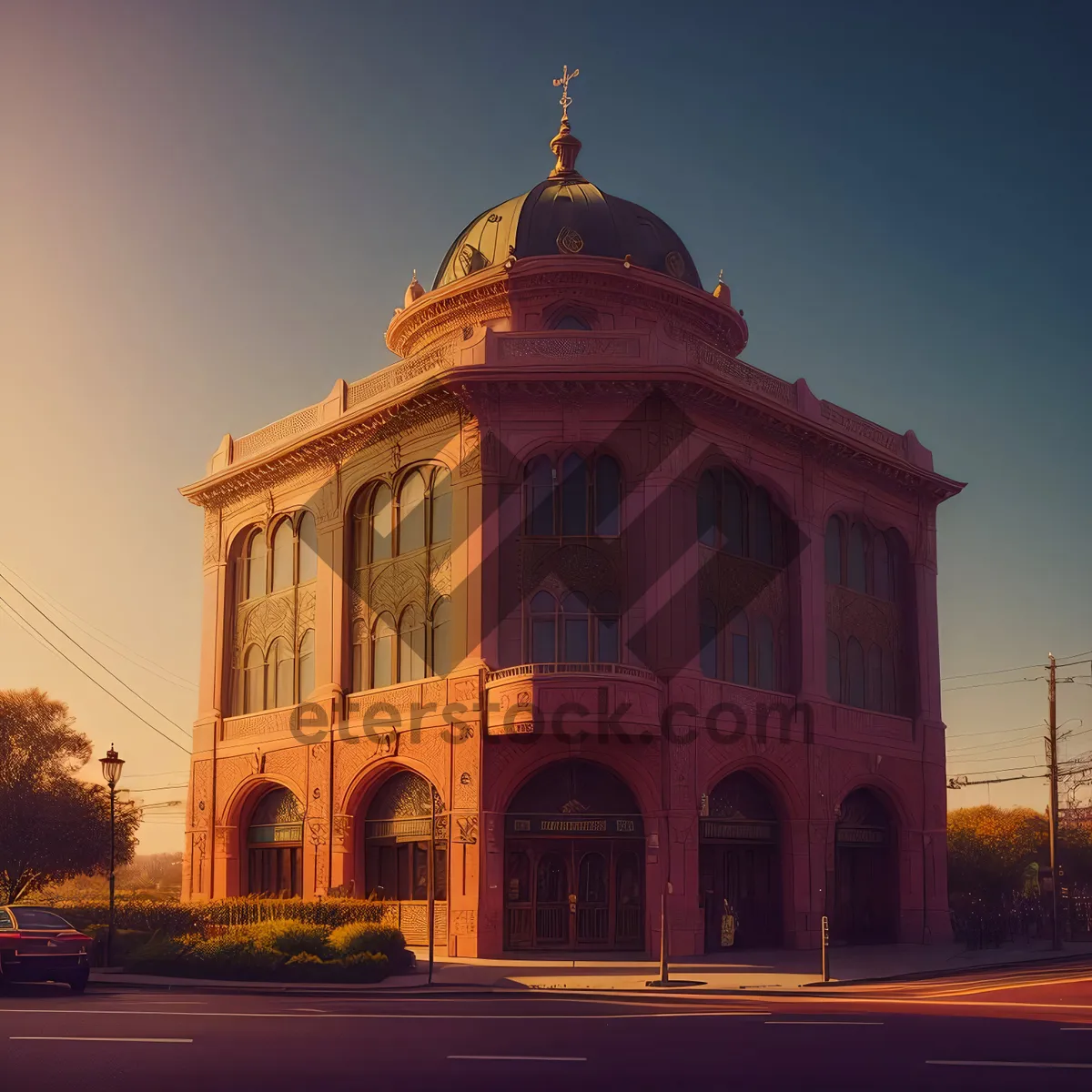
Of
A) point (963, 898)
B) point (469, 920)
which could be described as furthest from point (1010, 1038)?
point (963, 898)

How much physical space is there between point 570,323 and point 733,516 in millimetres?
8384

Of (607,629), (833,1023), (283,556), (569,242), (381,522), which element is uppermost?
(569,242)

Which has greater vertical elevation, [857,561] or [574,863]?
[857,561]

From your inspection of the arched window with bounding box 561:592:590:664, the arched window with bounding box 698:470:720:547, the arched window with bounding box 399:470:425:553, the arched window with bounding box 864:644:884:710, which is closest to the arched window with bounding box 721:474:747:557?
the arched window with bounding box 698:470:720:547

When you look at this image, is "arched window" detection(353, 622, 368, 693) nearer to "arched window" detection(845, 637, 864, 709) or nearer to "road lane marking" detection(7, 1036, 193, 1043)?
"arched window" detection(845, 637, 864, 709)

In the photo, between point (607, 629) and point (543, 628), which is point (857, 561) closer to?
point (607, 629)

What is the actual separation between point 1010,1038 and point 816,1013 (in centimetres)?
432

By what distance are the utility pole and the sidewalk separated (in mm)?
2158

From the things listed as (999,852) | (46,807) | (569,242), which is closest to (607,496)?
(569,242)

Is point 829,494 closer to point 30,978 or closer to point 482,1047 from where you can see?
point 30,978

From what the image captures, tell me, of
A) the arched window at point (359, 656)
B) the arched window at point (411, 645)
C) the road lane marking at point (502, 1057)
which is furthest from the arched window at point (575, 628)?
the road lane marking at point (502, 1057)

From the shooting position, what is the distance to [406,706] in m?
39.9

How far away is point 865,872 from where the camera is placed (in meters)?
46.6

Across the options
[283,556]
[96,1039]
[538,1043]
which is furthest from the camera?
[283,556]
